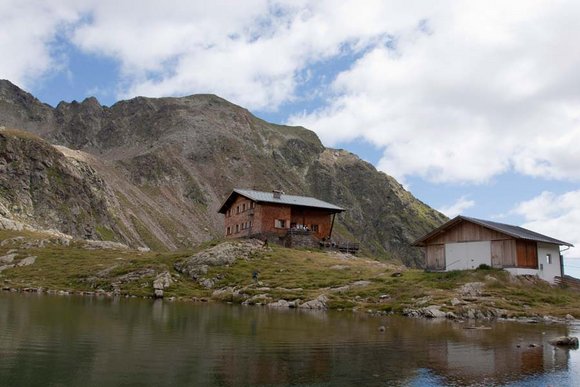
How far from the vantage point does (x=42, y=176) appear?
143250 mm

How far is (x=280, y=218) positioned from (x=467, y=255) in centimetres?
3760

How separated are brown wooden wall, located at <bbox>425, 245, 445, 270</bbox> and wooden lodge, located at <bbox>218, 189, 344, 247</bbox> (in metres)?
→ 27.2

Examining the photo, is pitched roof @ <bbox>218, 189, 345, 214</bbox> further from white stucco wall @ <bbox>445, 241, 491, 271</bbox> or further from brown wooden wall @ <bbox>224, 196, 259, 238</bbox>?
white stucco wall @ <bbox>445, 241, 491, 271</bbox>

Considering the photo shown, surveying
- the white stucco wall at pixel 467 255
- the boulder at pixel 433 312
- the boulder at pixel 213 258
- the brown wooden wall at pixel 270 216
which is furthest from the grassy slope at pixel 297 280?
the brown wooden wall at pixel 270 216

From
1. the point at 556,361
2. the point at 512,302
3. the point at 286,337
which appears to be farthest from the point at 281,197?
the point at 556,361

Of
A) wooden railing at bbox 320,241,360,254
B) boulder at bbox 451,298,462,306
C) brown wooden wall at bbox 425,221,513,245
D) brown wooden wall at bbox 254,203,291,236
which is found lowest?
boulder at bbox 451,298,462,306

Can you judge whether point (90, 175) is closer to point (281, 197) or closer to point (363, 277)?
point (281, 197)

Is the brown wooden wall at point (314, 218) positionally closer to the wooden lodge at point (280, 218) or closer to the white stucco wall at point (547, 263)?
the wooden lodge at point (280, 218)

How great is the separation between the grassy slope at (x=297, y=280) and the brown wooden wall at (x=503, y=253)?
2.75 metres

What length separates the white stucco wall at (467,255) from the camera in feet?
182

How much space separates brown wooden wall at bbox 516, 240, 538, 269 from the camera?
175 ft

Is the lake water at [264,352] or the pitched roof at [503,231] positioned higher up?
the pitched roof at [503,231]

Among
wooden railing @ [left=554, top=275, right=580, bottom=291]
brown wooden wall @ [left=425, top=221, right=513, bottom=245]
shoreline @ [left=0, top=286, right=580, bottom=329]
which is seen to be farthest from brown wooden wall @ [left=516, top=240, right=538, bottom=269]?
shoreline @ [left=0, top=286, right=580, bottom=329]

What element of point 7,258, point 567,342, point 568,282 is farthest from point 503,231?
point 7,258
